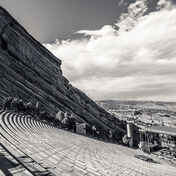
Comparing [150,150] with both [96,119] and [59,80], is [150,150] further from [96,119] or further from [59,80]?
[59,80]

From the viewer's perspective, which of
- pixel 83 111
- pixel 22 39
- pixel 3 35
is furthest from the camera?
pixel 83 111

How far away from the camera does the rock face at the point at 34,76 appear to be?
55.5 metres

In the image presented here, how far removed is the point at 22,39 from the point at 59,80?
871 inches

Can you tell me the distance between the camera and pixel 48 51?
3095 inches

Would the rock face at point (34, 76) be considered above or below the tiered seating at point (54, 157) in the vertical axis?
above

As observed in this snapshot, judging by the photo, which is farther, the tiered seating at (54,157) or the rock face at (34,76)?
the rock face at (34,76)

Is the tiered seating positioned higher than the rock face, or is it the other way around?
the rock face

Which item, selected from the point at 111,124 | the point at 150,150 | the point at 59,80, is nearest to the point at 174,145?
the point at 150,150

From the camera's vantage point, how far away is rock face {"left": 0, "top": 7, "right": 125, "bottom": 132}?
5550 cm

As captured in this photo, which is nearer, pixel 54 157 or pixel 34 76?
pixel 54 157

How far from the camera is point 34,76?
65125mm

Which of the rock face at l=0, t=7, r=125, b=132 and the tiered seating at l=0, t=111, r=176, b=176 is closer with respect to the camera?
the tiered seating at l=0, t=111, r=176, b=176

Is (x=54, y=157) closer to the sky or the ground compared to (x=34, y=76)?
closer to the ground

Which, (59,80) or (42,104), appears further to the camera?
(59,80)
